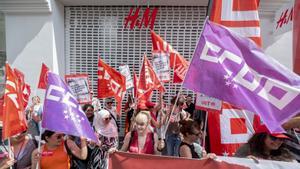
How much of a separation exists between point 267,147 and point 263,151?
5 cm

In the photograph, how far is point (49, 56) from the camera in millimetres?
9266

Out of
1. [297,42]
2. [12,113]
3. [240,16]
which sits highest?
[240,16]

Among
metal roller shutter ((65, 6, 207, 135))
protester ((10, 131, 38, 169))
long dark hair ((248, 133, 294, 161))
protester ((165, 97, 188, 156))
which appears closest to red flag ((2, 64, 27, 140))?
protester ((10, 131, 38, 169))

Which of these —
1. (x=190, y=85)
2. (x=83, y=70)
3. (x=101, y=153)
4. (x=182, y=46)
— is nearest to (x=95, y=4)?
(x=83, y=70)

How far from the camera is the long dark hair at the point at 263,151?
3414 mm

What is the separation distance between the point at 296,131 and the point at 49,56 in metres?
6.51

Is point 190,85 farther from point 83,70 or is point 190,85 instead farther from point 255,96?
point 83,70

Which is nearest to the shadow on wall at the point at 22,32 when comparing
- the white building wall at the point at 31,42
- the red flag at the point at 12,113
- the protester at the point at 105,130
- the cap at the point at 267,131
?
the white building wall at the point at 31,42

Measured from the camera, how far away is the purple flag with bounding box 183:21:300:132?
291 centimetres

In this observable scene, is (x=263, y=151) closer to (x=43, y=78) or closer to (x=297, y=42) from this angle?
(x=297, y=42)

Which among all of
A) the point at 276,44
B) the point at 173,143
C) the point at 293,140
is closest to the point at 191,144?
the point at 293,140

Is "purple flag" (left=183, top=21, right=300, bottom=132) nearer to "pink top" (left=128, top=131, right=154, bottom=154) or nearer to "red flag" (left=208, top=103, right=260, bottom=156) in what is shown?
"red flag" (left=208, top=103, right=260, bottom=156)

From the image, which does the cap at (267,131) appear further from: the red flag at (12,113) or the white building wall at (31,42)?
the white building wall at (31,42)

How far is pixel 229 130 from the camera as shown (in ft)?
14.3
